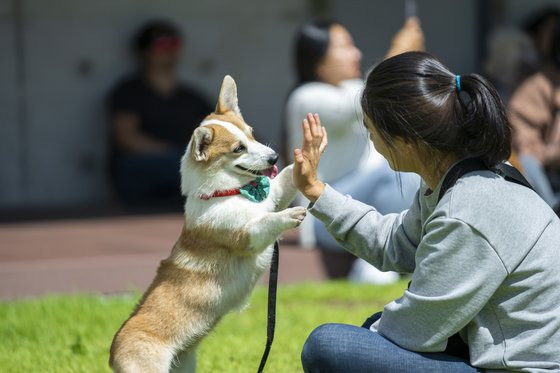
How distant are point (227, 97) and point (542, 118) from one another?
3838 millimetres

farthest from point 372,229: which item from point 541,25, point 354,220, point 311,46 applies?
point 541,25

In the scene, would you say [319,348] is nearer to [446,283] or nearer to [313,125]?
[446,283]

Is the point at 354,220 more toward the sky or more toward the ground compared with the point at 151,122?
more toward the sky

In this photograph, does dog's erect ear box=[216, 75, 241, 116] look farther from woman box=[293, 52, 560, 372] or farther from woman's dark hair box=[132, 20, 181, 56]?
woman's dark hair box=[132, 20, 181, 56]

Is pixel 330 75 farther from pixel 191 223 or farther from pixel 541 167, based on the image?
pixel 191 223

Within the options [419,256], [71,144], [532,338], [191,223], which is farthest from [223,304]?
[71,144]

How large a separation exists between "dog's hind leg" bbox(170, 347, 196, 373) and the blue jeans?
568 mm

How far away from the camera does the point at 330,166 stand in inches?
237

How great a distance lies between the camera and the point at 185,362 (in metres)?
3.52

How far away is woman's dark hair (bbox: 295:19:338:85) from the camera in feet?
19.8

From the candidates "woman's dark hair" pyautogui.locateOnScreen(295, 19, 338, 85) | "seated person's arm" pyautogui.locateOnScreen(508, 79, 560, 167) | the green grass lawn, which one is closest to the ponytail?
the green grass lawn

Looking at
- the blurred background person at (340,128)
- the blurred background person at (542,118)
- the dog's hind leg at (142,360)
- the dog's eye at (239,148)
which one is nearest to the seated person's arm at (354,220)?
the dog's eye at (239,148)

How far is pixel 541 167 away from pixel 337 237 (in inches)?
143

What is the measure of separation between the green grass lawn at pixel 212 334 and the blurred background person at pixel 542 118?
152 cm
